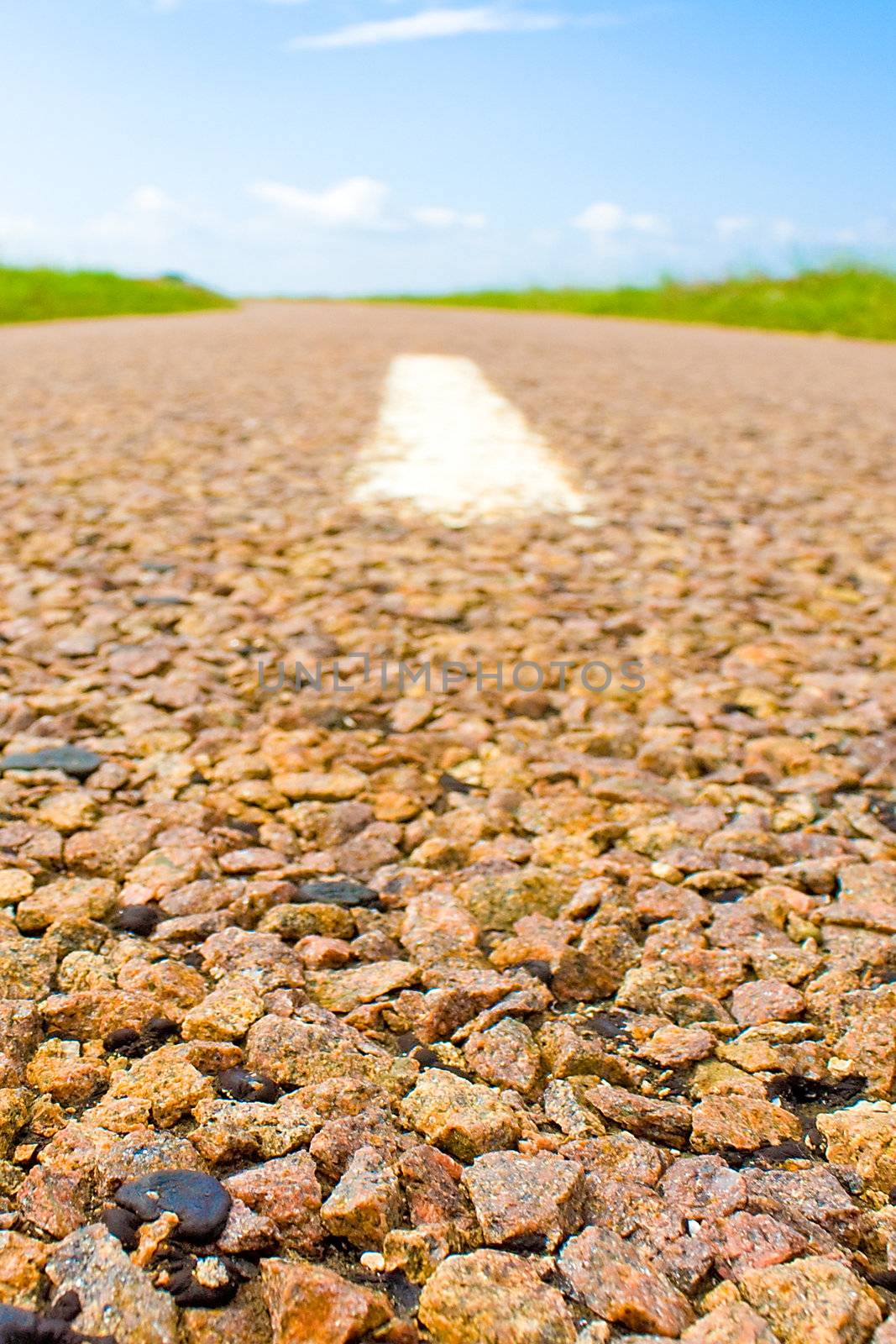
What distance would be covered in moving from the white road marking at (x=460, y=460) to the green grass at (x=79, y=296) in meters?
12.2

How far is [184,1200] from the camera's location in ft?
4.27

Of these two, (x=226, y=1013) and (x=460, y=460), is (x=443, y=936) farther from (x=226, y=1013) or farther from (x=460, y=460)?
(x=460, y=460)

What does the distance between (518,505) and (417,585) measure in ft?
4.03

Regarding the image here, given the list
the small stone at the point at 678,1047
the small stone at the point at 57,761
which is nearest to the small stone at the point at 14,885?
the small stone at the point at 57,761

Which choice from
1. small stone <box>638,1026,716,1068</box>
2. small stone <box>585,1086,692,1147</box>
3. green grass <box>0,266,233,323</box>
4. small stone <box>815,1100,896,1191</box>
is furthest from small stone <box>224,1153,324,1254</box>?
green grass <box>0,266,233,323</box>

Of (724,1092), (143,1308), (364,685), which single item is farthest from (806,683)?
(143,1308)

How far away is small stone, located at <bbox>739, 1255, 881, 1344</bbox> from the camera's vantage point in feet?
3.81

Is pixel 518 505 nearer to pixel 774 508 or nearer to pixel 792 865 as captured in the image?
pixel 774 508

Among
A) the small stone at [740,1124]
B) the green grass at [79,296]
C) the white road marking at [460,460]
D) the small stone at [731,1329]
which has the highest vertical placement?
the green grass at [79,296]

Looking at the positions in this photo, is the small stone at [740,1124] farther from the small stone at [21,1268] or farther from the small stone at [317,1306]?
the small stone at [21,1268]

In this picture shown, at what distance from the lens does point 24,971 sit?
1.72 m

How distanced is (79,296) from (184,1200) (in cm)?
2075

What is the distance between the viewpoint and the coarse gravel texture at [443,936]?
125cm

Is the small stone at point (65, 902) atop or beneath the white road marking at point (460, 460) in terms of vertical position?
beneath
